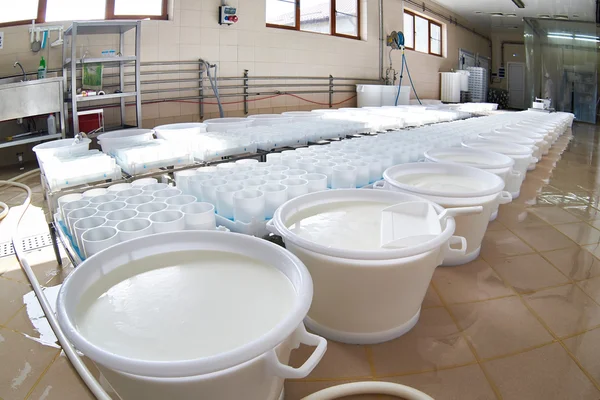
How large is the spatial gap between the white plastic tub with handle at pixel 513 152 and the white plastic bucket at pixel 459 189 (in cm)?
69

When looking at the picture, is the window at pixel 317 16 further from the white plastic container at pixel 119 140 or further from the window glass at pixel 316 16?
the white plastic container at pixel 119 140

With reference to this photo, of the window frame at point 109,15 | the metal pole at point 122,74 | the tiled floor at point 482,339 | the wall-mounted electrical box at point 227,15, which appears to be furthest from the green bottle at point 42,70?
the tiled floor at point 482,339

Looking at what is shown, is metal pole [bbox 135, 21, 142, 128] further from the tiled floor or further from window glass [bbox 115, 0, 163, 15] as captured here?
the tiled floor

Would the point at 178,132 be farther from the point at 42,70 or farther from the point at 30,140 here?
the point at 42,70

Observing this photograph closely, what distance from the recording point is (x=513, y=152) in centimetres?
277

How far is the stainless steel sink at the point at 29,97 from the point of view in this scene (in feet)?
10.6

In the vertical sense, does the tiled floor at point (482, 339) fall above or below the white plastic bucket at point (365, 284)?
below

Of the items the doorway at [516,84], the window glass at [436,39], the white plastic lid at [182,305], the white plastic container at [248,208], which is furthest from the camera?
the doorway at [516,84]

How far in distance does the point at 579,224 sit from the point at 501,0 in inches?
284

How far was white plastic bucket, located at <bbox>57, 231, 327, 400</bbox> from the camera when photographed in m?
0.67

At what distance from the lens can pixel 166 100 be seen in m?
4.68

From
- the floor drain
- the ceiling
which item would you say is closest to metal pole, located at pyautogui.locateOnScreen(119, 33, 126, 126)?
the floor drain

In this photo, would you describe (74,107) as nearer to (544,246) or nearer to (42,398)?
(42,398)

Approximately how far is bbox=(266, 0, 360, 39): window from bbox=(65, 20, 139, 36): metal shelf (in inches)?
92.1
